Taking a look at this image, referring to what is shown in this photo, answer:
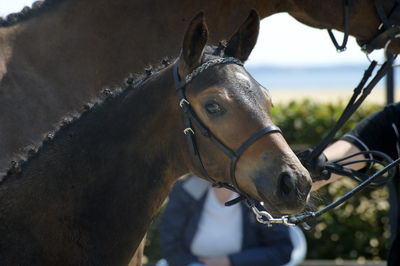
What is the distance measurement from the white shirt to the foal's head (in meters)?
1.82

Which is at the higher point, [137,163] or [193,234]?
[137,163]

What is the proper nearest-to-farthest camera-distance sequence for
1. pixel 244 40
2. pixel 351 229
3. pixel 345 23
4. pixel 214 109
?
pixel 214 109 → pixel 244 40 → pixel 345 23 → pixel 351 229

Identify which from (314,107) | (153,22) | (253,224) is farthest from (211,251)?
(314,107)

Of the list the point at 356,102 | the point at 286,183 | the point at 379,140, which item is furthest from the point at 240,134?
the point at 379,140

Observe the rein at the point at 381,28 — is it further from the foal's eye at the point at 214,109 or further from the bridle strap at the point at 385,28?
the foal's eye at the point at 214,109

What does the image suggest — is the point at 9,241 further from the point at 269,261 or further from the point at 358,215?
the point at 358,215

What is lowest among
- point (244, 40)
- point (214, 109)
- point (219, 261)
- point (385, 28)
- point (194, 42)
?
point (219, 261)

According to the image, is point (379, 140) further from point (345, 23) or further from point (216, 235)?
point (216, 235)

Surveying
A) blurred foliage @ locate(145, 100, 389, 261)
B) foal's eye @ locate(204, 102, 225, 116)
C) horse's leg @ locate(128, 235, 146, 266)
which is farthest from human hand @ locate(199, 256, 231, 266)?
blurred foliage @ locate(145, 100, 389, 261)

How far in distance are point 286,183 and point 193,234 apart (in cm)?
212

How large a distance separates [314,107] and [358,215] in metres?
1.41

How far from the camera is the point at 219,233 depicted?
471 centimetres

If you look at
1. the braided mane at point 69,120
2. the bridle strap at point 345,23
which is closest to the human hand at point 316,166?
the bridle strap at point 345,23

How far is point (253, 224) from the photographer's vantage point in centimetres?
475
